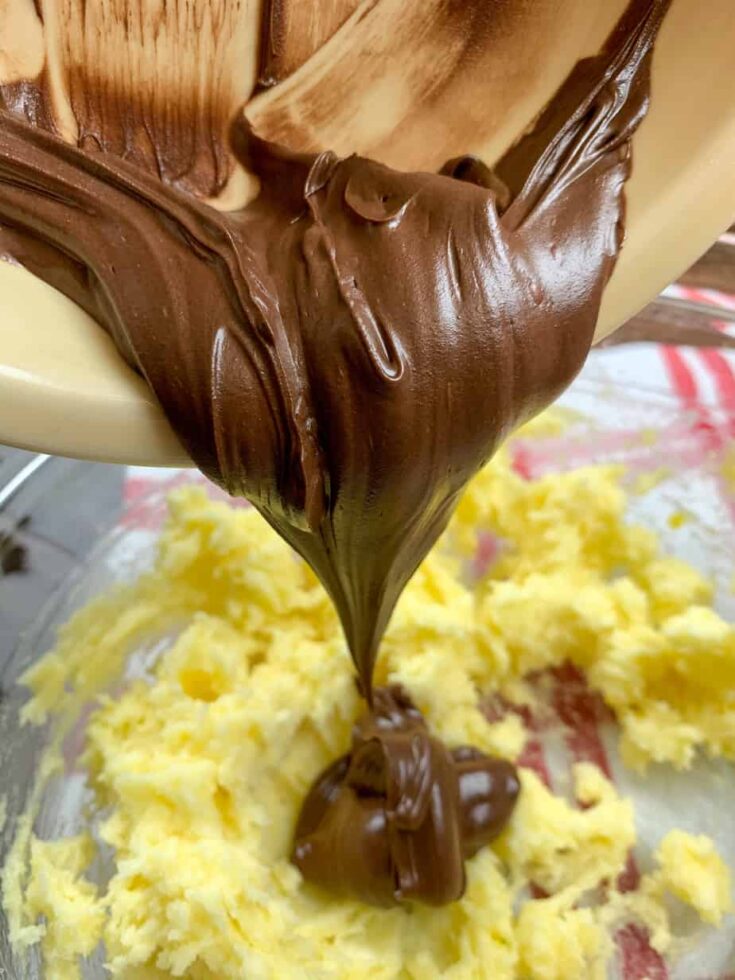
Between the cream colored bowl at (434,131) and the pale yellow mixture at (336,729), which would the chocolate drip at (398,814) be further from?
the cream colored bowl at (434,131)

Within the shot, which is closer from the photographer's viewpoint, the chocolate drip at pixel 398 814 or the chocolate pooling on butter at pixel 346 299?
the chocolate pooling on butter at pixel 346 299

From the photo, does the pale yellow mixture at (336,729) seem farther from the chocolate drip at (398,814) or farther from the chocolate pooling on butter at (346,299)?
the chocolate pooling on butter at (346,299)

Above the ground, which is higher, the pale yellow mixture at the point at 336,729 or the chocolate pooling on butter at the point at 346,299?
the chocolate pooling on butter at the point at 346,299

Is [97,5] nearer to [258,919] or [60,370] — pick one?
[60,370]

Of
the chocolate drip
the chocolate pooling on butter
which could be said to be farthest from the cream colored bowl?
the chocolate drip

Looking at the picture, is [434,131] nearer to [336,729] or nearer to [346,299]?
[346,299]

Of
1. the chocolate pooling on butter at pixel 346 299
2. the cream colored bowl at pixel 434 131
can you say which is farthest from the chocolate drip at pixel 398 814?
the cream colored bowl at pixel 434 131

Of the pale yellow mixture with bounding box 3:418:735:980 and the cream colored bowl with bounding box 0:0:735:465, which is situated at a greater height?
the cream colored bowl with bounding box 0:0:735:465

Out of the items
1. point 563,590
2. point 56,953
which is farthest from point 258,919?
point 563,590

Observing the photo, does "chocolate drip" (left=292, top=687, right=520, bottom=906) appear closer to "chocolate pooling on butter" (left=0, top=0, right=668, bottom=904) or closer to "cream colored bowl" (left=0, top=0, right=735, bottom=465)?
"chocolate pooling on butter" (left=0, top=0, right=668, bottom=904)
